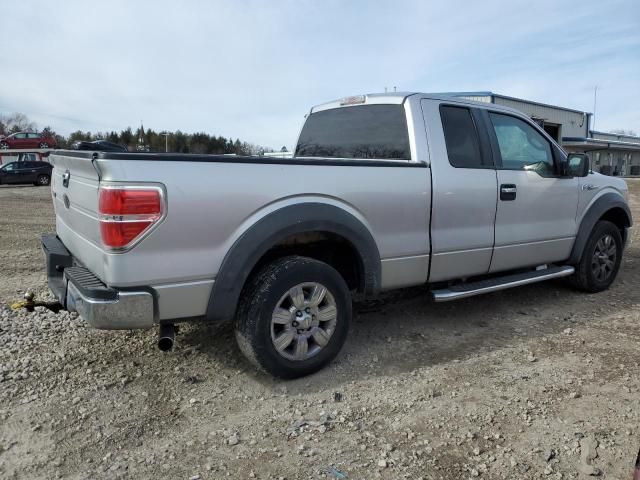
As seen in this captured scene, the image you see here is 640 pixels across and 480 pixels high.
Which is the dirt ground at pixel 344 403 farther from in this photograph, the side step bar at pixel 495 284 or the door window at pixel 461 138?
the door window at pixel 461 138

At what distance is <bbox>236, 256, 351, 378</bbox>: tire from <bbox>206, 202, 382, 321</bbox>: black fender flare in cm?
14

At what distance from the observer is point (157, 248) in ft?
9.27

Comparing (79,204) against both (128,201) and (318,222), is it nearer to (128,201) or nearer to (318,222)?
(128,201)

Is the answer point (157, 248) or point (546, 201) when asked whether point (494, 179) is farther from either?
point (157, 248)

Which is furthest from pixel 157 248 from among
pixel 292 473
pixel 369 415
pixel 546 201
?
pixel 546 201

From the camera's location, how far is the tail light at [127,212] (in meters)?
2.72

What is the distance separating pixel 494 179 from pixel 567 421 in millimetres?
2066

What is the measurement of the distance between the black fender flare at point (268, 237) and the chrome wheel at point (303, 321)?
0.32 m

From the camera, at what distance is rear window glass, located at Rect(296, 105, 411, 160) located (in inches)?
163

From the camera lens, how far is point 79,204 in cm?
327

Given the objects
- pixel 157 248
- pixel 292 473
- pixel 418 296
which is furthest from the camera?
pixel 418 296

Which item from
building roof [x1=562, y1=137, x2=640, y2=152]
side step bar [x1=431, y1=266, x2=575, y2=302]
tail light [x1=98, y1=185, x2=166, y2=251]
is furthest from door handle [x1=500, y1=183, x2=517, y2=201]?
building roof [x1=562, y1=137, x2=640, y2=152]

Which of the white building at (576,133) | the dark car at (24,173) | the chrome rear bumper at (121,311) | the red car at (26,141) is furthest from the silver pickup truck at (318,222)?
the red car at (26,141)

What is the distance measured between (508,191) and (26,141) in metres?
43.5
